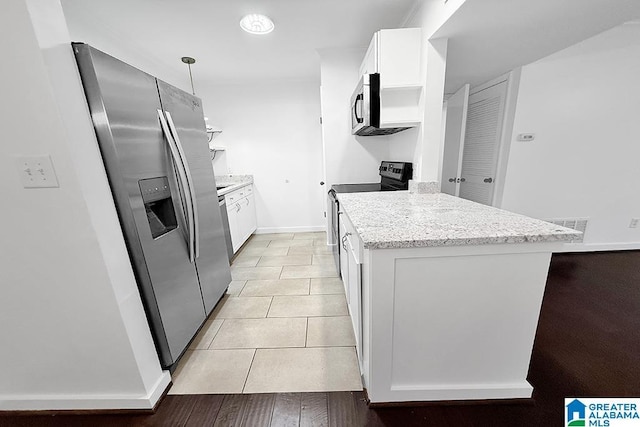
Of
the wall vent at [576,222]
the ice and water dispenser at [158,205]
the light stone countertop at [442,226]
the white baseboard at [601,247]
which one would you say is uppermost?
the ice and water dispenser at [158,205]

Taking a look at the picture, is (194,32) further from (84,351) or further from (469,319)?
(469,319)

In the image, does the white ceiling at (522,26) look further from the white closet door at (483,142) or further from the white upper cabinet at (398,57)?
the white closet door at (483,142)

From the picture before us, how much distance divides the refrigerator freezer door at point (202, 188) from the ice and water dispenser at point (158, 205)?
17 centimetres

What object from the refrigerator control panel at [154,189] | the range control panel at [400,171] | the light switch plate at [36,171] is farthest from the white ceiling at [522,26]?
the light switch plate at [36,171]

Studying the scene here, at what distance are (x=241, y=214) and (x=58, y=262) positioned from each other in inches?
89.8

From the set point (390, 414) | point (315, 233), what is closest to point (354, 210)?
point (390, 414)

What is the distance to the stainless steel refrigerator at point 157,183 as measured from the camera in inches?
38.6

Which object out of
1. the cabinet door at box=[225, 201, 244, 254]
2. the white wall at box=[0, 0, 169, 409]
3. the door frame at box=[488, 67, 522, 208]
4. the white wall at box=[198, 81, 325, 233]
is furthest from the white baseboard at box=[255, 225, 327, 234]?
the white wall at box=[0, 0, 169, 409]

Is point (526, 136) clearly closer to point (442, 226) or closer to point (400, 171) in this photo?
point (400, 171)

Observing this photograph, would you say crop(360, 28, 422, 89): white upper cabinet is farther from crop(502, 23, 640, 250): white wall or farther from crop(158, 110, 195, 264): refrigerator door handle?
crop(502, 23, 640, 250): white wall

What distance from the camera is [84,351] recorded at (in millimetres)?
1096

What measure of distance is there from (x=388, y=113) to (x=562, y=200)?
8.52ft

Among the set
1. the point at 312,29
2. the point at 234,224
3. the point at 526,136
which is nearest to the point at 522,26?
the point at 526,136

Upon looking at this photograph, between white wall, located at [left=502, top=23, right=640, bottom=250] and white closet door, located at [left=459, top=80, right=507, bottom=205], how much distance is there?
0.16m
